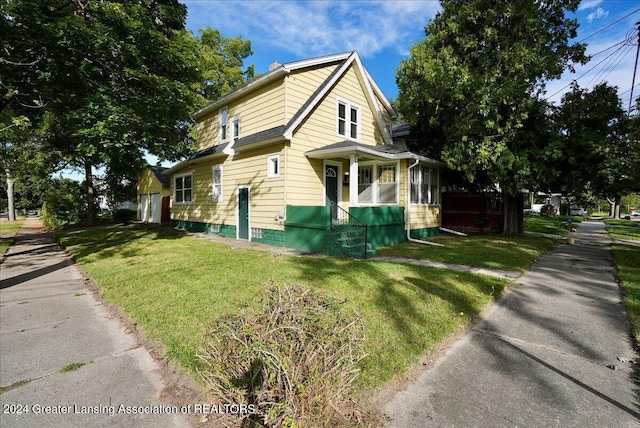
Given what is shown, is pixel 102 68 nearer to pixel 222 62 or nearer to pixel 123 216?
pixel 123 216

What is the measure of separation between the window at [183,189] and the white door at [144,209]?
667 centimetres

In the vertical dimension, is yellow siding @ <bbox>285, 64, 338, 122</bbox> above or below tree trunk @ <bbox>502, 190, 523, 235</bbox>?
above

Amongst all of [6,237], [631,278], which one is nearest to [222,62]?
[6,237]

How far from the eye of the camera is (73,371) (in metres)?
3.06

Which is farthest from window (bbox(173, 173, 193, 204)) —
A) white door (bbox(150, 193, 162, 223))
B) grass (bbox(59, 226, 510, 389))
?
grass (bbox(59, 226, 510, 389))

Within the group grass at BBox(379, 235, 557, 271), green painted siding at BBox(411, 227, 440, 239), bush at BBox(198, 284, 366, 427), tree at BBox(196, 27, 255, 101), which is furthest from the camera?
tree at BBox(196, 27, 255, 101)

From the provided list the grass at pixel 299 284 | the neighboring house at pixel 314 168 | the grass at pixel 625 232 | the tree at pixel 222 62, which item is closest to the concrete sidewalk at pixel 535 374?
the grass at pixel 299 284

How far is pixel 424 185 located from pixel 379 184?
8.15 ft

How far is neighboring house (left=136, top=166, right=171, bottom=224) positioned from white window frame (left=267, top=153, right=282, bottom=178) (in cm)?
1210

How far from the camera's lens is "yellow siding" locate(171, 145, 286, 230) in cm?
1089

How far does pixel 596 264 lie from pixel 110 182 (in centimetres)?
3459

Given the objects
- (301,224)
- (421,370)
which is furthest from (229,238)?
(421,370)

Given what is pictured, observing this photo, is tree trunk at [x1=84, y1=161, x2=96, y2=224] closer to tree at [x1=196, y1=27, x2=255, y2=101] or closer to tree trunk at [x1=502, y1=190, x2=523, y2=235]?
tree at [x1=196, y1=27, x2=255, y2=101]

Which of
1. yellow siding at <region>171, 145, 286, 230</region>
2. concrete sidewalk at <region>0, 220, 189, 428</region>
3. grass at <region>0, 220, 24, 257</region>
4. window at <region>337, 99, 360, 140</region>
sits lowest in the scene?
concrete sidewalk at <region>0, 220, 189, 428</region>
